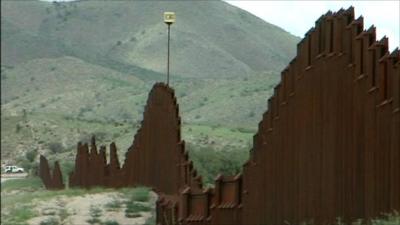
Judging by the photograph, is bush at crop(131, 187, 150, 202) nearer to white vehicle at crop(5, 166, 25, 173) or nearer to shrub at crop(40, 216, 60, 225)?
shrub at crop(40, 216, 60, 225)

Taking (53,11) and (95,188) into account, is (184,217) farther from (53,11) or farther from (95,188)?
(53,11)

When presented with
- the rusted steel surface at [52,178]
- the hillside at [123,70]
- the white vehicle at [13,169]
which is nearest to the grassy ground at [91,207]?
the rusted steel surface at [52,178]

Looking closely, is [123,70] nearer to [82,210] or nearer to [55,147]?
[55,147]

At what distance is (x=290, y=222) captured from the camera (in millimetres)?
20500

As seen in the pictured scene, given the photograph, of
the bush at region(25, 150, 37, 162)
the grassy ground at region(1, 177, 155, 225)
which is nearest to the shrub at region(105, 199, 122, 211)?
the grassy ground at region(1, 177, 155, 225)

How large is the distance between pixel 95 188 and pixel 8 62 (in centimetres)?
5425

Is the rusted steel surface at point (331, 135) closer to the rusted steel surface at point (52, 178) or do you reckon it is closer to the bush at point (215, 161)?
the rusted steel surface at point (52, 178)

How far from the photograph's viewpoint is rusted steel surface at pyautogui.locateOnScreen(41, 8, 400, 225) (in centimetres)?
1795

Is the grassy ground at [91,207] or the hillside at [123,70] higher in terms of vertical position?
the hillside at [123,70]

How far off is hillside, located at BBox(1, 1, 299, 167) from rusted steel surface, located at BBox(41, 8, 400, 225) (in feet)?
82.1

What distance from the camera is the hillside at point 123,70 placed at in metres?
69.6

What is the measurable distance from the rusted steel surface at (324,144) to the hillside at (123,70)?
985 inches

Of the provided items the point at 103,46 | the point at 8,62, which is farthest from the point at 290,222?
the point at 103,46

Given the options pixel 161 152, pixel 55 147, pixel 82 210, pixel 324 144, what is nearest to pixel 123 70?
pixel 55 147
